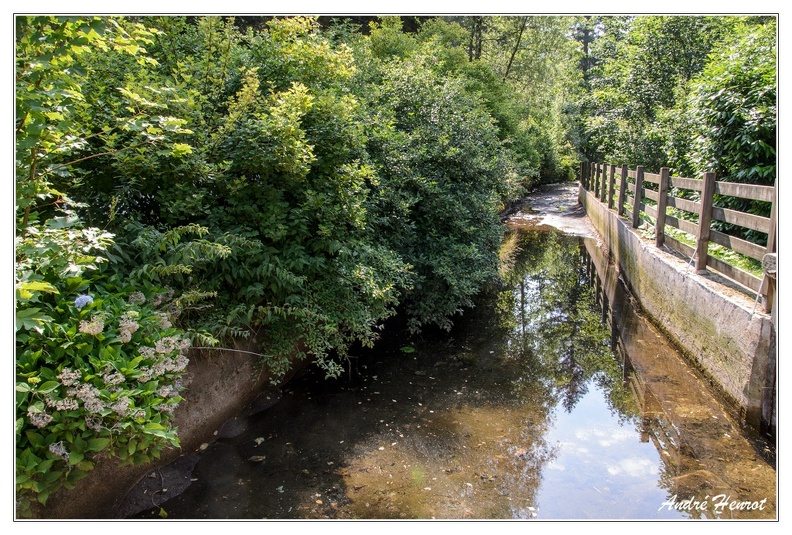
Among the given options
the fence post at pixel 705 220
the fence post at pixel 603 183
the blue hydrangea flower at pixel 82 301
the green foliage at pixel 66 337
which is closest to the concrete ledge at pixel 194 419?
the green foliage at pixel 66 337

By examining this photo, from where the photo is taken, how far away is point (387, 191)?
6.12 metres

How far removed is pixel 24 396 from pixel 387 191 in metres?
4.12

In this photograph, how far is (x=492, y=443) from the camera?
14.6 ft

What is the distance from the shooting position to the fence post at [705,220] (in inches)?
233

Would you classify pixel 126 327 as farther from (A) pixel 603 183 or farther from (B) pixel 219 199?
(A) pixel 603 183

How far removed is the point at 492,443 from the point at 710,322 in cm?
259

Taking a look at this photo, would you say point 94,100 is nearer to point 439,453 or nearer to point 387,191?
point 387,191

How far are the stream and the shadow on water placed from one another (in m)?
0.01

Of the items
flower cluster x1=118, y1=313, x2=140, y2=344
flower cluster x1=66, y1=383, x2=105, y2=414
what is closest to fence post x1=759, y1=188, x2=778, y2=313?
flower cluster x1=118, y1=313, x2=140, y2=344

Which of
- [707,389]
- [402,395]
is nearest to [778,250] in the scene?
[707,389]

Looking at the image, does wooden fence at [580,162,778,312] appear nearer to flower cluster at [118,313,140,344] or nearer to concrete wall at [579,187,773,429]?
concrete wall at [579,187,773,429]

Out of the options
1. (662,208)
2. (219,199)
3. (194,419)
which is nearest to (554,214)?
(662,208)

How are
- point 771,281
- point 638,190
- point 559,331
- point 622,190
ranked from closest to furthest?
point 771,281 → point 559,331 → point 638,190 → point 622,190

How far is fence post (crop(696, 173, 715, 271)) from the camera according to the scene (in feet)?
19.4
